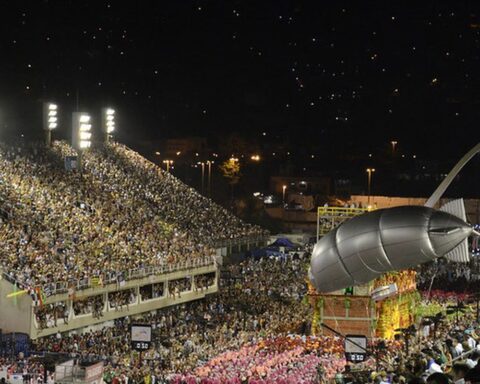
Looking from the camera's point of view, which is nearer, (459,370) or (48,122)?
(459,370)

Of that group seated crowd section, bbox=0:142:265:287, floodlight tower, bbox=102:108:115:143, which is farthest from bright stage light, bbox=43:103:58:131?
floodlight tower, bbox=102:108:115:143

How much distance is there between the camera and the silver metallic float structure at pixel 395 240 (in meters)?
13.4

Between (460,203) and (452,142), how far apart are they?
8259 centimetres

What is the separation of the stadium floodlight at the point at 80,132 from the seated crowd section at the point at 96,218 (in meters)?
0.58

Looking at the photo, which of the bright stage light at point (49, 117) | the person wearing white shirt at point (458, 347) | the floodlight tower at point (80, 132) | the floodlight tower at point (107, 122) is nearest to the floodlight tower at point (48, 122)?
the bright stage light at point (49, 117)

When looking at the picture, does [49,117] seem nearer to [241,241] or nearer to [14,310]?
[241,241]

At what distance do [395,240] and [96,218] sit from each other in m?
28.9

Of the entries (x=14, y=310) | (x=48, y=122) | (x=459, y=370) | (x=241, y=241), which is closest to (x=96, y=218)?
(x=14, y=310)

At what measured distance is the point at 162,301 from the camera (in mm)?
41781

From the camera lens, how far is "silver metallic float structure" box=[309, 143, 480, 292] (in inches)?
526

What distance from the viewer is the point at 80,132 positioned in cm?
5075

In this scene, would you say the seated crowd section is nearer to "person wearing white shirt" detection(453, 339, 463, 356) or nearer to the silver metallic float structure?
the silver metallic float structure

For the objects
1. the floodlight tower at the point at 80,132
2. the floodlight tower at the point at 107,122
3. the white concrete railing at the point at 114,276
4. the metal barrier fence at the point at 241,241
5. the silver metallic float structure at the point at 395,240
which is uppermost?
the floodlight tower at the point at 107,122

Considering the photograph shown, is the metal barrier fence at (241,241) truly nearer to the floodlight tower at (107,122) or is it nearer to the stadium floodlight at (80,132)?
the stadium floodlight at (80,132)
